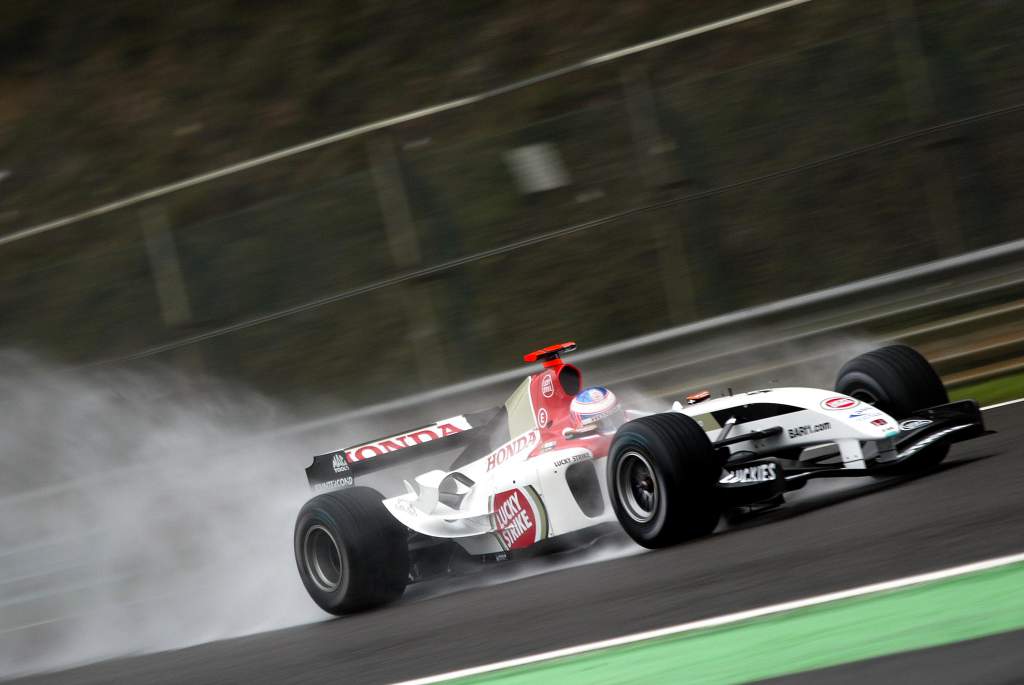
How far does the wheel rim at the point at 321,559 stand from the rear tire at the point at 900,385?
289cm

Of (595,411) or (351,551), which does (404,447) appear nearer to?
(351,551)

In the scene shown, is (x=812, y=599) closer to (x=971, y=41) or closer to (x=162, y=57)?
(x=971, y=41)

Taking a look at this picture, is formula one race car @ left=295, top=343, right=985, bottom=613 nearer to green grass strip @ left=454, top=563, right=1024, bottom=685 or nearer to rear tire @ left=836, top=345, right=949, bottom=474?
rear tire @ left=836, top=345, right=949, bottom=474

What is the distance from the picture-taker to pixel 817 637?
166 inches

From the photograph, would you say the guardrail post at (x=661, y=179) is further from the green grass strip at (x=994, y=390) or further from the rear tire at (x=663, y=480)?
the rear tire at (x=663, y=480)

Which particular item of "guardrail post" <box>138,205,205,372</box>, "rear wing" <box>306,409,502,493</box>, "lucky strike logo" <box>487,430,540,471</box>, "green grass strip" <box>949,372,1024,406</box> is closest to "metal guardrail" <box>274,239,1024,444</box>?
"green grass strip" <box>949,372,1024,406</box>

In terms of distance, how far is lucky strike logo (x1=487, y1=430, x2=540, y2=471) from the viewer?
7195mm

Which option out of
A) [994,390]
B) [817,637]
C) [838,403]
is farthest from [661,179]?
[817,637]

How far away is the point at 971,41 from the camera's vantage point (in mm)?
10445

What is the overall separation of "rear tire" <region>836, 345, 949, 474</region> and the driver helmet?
1192 mm

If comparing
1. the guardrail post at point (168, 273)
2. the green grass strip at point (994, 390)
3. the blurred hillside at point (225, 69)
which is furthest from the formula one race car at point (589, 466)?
the blurred hillside at point (225, 69)

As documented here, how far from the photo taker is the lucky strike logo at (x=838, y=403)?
643 centimetres

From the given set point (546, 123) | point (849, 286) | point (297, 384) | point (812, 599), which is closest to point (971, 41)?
point (849, 286)

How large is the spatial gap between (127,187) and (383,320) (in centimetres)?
893
